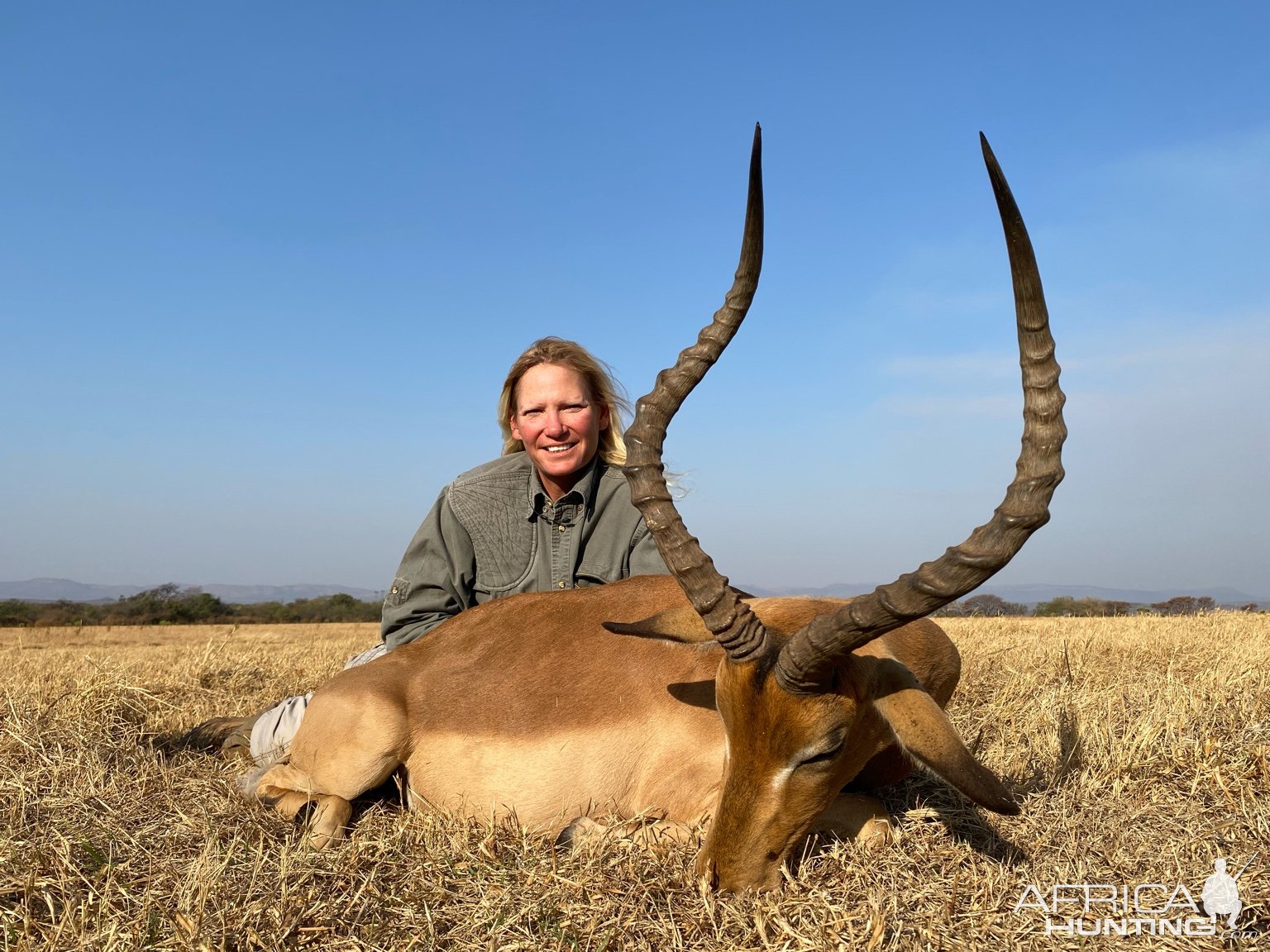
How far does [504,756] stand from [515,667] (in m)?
0.47

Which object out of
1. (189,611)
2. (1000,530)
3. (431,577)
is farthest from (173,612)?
(1000,530)

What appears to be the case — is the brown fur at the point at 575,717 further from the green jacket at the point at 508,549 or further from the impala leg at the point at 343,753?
the green jacket at the point at 508,549

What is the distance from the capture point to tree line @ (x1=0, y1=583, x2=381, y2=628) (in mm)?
36469

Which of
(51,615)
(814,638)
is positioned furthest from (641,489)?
(51,615)

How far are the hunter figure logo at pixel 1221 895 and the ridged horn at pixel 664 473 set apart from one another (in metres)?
1.81

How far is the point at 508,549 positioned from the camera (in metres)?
6.45

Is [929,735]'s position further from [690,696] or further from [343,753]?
[343,753]

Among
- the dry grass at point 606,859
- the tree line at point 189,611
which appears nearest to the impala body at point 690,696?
the dry grass at point 606,859

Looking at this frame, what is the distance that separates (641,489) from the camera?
387 cm

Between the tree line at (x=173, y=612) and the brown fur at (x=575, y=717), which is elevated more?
the brown fur at (x=575, y=717)

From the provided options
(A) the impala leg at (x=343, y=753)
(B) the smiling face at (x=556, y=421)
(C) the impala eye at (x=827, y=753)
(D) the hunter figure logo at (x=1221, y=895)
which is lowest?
(D) the hunter figure logo at (x=1221, y=895)

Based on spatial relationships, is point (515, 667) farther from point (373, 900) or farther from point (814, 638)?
point (814, 638)

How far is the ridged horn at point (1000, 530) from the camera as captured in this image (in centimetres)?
296
